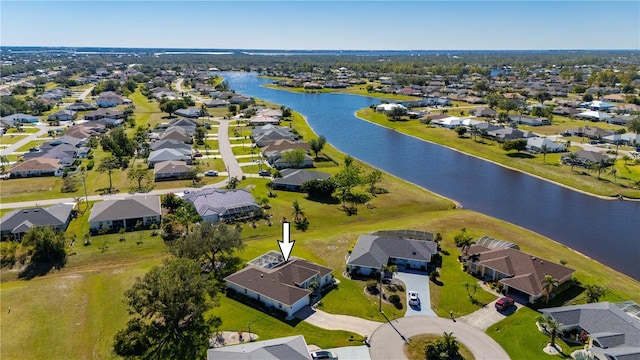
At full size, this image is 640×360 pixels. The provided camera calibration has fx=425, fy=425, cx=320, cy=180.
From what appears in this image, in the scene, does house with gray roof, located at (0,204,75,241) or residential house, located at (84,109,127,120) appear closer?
house with gray roof, located at (0,204,75,241)

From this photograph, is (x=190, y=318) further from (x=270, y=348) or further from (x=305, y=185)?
(x=305, y=185)

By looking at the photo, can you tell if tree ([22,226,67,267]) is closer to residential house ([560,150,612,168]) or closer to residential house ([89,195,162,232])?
residential house ([89,195,162,232])

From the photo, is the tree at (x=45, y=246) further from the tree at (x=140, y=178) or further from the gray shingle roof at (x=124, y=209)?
the tree at (x=140, y=178)

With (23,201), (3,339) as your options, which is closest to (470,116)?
(23,201)

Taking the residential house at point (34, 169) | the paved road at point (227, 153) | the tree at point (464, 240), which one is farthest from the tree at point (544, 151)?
the residential house at point (34, 169)

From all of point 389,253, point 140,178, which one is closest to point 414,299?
point 389,253

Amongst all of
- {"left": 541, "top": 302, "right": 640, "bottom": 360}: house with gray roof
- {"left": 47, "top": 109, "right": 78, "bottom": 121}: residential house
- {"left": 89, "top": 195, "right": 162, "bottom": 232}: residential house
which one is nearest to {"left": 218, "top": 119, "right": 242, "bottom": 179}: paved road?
{"left": 89, "top": 195, "right": 162, "bottom": 232}: residential house
